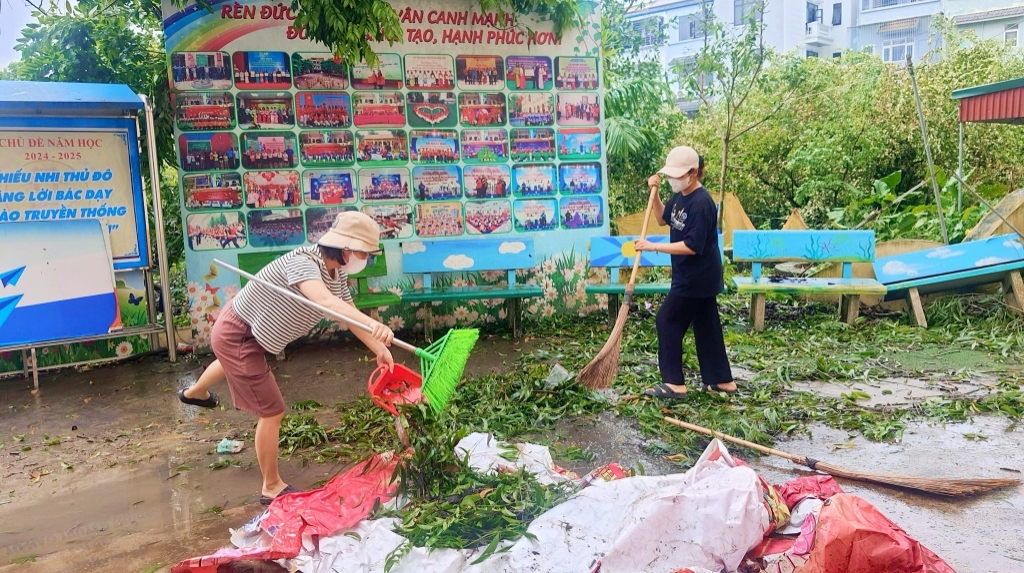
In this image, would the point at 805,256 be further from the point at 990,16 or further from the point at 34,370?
the point at 990,16

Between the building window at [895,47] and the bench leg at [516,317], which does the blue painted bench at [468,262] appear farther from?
the building window at [895,47]

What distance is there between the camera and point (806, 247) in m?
8.12

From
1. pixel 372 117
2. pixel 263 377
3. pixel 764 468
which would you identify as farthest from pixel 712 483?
pixel 372 117

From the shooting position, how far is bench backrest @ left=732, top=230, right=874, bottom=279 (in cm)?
803

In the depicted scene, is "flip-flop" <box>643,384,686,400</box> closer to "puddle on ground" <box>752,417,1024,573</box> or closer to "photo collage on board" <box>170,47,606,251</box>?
"puddle on ground" <box>752,417,1024,573</box>

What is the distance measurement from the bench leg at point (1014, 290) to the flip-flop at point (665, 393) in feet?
14.3

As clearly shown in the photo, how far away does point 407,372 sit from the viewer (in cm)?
410

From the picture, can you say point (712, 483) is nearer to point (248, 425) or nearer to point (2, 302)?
point (248, 425)

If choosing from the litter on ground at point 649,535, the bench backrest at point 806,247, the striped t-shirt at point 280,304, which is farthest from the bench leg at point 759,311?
the striped t-shirt at point 280,304

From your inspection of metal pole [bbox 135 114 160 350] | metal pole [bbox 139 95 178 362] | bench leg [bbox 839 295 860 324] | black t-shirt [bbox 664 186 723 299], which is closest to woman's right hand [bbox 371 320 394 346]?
black t-shirt [bbox 664 186 723 299]

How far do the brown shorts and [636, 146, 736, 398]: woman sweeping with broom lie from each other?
279 centimetres

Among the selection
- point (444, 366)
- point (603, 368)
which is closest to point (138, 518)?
point (444, 366)

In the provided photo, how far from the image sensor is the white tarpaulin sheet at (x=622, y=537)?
9.76ft

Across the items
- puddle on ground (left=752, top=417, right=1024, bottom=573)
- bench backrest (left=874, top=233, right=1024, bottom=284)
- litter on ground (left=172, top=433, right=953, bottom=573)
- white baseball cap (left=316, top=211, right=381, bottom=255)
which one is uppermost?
white baseball cap (left=316, top=211, right=381, bottom=255)
